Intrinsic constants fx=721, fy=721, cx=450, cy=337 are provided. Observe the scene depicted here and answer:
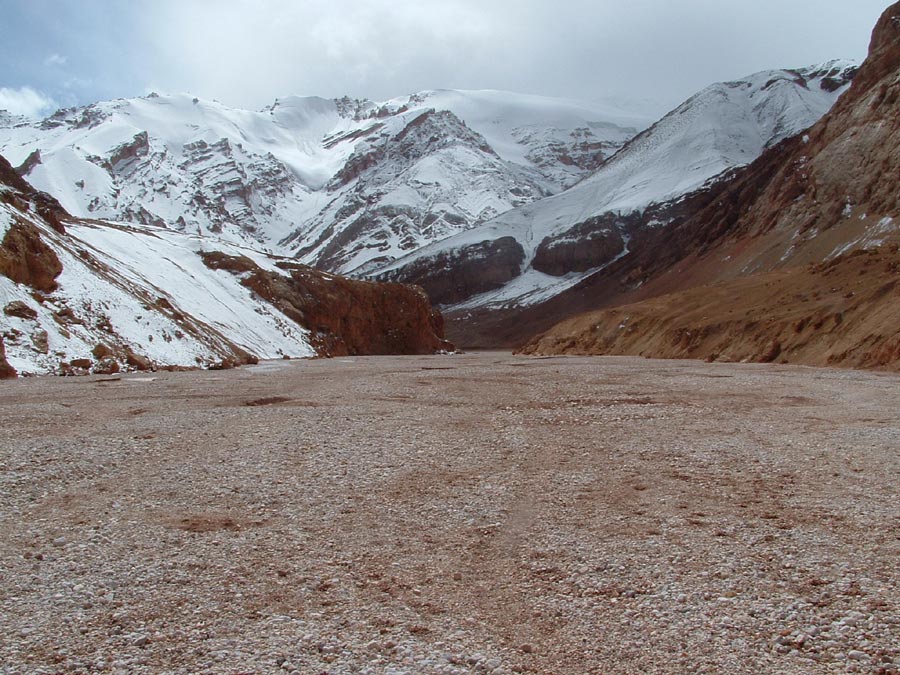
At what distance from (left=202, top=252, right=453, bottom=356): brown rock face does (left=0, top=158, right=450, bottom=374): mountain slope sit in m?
0.13

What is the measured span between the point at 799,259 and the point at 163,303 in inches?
2317

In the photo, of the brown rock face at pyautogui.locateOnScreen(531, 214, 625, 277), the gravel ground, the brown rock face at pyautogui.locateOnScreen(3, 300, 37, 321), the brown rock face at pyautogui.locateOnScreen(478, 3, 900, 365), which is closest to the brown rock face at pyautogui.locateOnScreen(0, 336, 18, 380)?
the brown rock face at pyautogui.locateOnScreen(3, 300, 37, 321)

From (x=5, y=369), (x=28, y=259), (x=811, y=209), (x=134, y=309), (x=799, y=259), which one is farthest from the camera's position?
(x=811, y=209)

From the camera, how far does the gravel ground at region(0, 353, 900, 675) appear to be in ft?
18.0

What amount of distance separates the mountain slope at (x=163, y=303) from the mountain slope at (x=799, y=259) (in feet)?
62.3

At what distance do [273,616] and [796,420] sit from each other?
12873mm

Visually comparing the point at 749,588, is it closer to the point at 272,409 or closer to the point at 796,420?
the point at 796,420

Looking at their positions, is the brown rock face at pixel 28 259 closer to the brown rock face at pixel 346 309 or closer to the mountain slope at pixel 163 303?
the mountain slope at pixel 163 303

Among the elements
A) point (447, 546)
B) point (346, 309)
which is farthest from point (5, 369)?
point (346, 309)

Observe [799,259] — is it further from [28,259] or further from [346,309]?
[28,259]

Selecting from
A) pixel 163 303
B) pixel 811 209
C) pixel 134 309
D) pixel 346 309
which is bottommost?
pixel 134 309

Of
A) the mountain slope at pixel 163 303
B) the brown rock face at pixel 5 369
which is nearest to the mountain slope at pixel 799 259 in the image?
the mountain slope at pixel 163 303

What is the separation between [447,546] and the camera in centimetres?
771

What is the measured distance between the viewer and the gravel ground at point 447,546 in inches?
216
